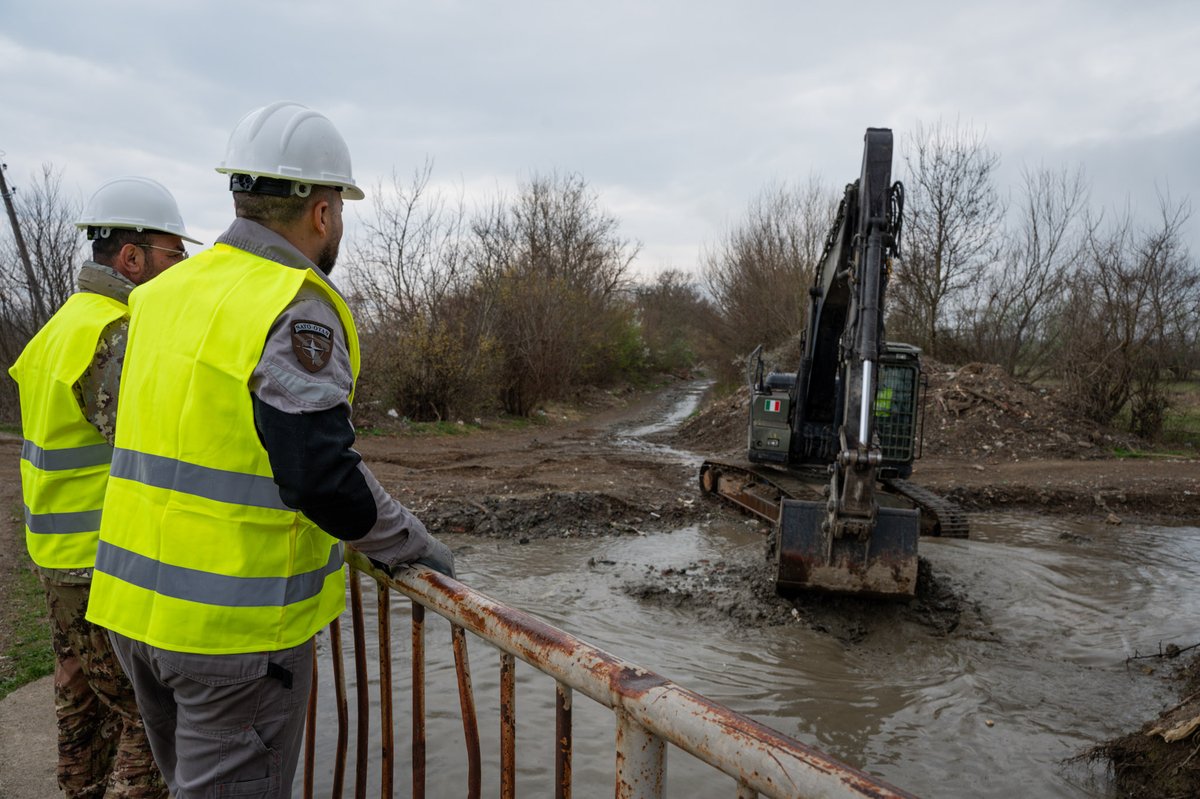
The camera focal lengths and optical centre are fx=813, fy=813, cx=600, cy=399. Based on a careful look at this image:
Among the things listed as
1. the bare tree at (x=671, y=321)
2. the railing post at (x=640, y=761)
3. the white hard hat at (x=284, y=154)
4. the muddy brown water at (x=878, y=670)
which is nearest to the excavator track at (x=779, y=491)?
the muddy brown water at (x=878, y=670)

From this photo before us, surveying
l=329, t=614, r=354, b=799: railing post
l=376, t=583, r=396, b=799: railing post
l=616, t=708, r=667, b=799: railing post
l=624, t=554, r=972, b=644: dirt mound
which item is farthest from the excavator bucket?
l=616, t=708, r=667, b=799: railing post

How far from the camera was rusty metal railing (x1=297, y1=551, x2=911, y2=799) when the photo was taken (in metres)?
1.27

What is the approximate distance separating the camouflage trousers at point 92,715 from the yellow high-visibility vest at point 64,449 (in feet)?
0.52

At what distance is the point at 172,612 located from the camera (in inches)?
76.2

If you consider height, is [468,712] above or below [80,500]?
below

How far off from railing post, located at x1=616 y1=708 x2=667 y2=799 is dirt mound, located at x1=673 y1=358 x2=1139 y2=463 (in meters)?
17.2

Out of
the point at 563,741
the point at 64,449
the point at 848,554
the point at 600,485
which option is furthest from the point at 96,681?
the point at 600,485

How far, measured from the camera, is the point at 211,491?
192 centimetres

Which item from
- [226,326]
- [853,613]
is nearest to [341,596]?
[226,326]

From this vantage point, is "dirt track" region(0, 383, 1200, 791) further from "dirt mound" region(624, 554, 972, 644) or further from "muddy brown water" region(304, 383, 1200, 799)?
"muddy brown water" region(304, 383, 1200, 799)

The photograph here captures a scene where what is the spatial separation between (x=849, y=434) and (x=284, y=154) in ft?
18.2

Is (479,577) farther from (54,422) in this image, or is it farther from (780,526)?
(54,422)

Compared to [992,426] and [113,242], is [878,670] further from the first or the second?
[992,426]

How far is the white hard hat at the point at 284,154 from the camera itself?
2.19 m
